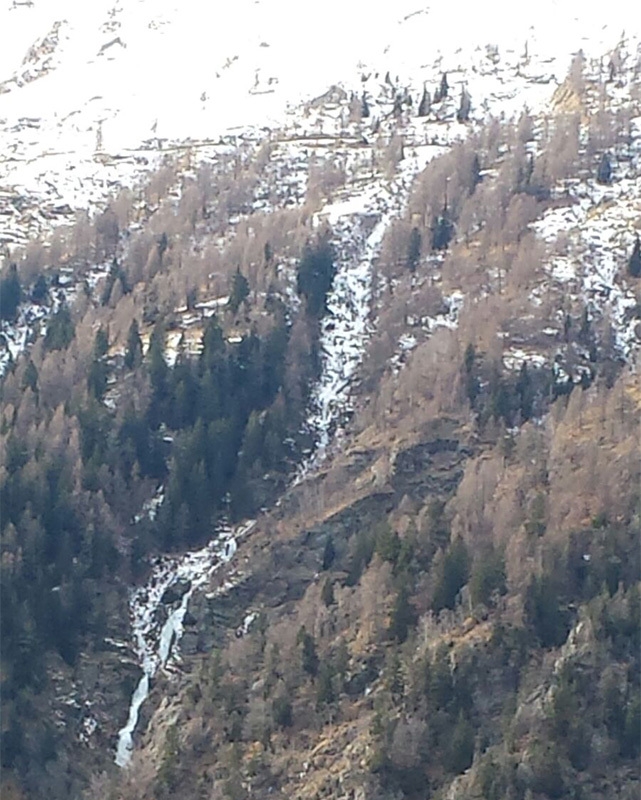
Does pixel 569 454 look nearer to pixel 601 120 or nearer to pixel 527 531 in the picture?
pixel 527 531

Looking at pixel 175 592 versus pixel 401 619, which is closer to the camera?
pixel 401 619

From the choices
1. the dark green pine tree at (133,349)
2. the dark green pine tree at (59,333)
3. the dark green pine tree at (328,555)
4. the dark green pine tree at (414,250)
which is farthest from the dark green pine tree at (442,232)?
the dark green pine tree at (328,555)

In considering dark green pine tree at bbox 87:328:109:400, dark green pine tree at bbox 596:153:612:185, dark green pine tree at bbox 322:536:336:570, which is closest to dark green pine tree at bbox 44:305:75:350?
dark green pine tree at bbox 87:328:109:400

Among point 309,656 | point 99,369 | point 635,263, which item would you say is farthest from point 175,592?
point 635,263

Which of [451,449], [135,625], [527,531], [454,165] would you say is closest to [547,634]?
[527,531]

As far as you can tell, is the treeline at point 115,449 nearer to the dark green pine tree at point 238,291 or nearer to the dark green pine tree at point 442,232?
the dark green pine tree at point 238,291

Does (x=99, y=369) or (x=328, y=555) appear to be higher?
(x=99, y=369)

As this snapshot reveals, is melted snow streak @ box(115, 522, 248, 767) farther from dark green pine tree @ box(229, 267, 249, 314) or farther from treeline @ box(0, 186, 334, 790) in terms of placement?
dark green pine tree @ box(229, 267, 249, 314)

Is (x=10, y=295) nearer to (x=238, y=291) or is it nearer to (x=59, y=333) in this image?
(x=59, y=333)

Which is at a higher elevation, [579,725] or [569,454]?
[569,454]
